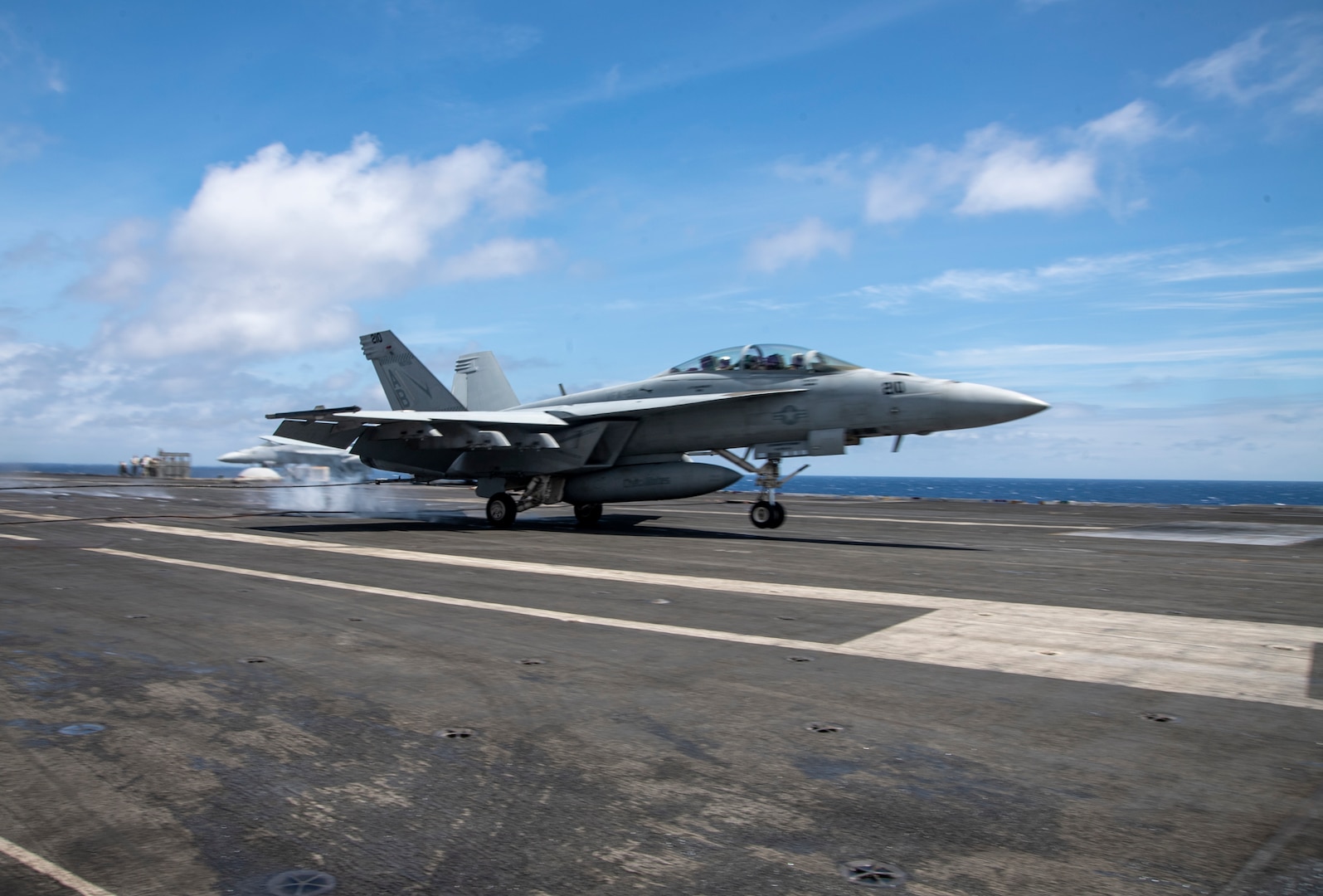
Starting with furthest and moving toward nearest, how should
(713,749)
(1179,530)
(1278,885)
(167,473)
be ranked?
(167,473) < (1179,530) < (713,749) < (1278,885)

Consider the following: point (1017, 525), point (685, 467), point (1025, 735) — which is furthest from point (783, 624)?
point (1017, 525)

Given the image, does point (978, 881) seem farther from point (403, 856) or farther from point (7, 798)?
point (7, 798)

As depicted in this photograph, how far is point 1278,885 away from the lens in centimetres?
286

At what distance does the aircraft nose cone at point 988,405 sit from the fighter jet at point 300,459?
144ft

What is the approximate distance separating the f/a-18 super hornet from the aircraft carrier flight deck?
203 inches

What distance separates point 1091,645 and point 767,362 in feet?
35.8

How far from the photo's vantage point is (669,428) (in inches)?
715

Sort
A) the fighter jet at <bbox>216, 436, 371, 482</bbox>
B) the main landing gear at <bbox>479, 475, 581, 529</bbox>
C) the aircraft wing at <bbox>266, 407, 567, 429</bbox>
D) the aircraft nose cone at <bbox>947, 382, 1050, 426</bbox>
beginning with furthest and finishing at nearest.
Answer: the fighter jet at <bbox>216, 436, 371, 482</bbox> < the main landing gear at <bbox>479, 475, 581, 529</bbox> < the aircraft wing at <bbox>266, 407, 567, 429</bbox> < the aircraft nose cone at <bbox>947, 382, 1050, 426</bbox>

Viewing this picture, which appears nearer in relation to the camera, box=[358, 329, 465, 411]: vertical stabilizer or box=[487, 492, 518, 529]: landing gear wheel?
box=[487, 492, 518, 529]: landing gear wheel

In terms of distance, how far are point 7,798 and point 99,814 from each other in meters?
0.54

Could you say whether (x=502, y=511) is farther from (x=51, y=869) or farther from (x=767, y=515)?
(x=51, y=869)

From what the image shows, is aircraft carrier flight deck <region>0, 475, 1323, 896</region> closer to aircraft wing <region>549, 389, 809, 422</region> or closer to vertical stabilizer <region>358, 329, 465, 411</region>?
aircraft wing <region>549, 389, 809, 422</region>

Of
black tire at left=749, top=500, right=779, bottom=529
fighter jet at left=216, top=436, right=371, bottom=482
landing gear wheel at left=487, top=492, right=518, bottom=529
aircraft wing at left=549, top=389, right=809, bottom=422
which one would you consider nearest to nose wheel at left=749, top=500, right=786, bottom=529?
black tire at left=749, top=500, right=779, bottom=529

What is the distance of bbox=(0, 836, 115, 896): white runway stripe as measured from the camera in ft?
9.39
